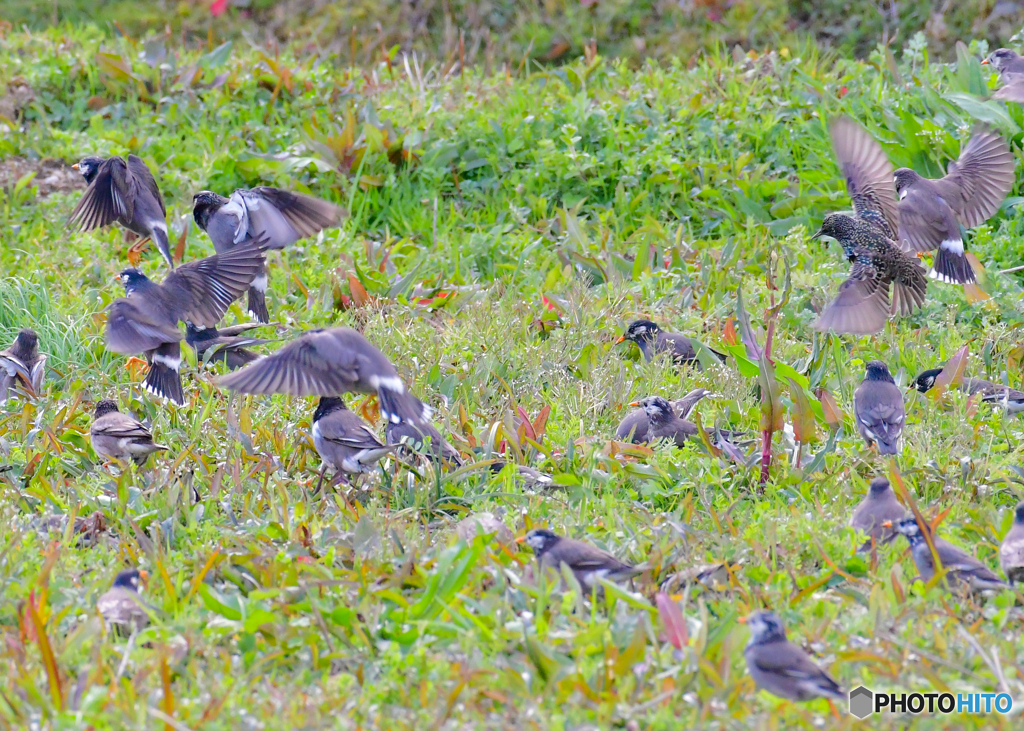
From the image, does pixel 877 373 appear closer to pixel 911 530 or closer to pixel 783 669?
pixel 911 530

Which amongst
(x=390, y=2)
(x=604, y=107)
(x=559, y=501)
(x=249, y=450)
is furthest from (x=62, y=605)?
(x=390, y=2)

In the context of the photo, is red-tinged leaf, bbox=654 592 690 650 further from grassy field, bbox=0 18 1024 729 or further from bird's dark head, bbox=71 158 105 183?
bird's dark head, bbox=71 158 105 183

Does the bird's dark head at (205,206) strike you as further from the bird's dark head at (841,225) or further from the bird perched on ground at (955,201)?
the bird perched on ground at (955,201)

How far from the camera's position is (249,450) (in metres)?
5.43

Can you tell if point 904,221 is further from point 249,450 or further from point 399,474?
point 249,450

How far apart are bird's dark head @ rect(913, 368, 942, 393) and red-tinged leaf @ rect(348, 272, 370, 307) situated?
3.36m

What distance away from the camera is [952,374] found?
20.1 feet

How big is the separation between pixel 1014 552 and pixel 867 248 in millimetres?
2763

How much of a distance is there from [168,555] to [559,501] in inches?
64.6

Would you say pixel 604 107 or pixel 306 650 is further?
pixel 604 107

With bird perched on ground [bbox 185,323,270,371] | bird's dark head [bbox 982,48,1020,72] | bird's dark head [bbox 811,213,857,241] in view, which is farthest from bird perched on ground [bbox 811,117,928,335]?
→ bird perched on ground [bbox 185,323,270,371]

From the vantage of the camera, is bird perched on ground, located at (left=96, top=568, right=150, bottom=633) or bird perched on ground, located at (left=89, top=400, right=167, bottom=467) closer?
bird perched on ground, located at (left=96, top=568, right=150, bottom=633)

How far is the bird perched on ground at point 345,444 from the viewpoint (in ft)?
16.7

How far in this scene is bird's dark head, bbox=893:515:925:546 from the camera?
4199mm
